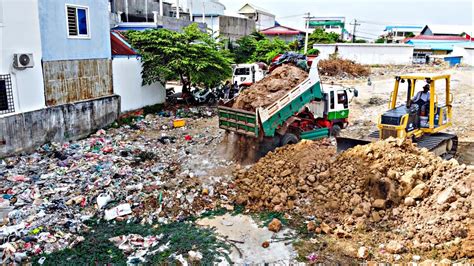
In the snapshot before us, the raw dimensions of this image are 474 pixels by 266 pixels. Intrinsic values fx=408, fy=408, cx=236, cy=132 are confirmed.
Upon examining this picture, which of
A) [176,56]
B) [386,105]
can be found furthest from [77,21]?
[386,105]

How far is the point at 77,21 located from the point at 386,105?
13175mm

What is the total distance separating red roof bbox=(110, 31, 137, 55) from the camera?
16636 mm

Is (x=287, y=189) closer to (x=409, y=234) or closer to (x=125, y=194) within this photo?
(x=409, y=234)

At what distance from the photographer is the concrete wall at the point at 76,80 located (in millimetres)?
13164

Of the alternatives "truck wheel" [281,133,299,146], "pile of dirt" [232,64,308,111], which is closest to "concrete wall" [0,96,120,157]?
"pile of dirt" [232,64,308,111]

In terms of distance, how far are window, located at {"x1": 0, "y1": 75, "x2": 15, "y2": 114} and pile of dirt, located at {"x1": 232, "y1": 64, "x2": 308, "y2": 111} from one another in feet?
21.2

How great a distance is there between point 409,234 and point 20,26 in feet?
37.6

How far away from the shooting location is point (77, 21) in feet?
45.8

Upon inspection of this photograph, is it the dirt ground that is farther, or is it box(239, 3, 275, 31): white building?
box(239, 3, 275, 31): white building

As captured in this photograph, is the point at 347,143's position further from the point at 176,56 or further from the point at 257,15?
the point at 257,15

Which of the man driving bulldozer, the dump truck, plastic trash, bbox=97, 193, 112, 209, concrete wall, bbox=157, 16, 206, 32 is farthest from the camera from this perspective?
concrete wall, bbox=157, 16, 206, 32

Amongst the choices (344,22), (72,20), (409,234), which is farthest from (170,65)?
(344,22)

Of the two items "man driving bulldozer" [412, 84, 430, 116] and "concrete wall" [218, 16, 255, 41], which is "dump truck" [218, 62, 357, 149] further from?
"concrete wall" [218, 16, 255, 41]

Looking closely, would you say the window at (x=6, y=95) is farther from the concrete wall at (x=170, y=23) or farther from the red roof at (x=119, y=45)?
the concrete wall at (x=170, y=23)
